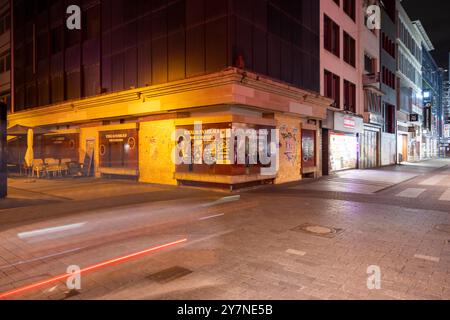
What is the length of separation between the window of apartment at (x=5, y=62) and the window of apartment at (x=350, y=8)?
1184 inches

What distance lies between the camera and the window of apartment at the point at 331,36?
838 inches

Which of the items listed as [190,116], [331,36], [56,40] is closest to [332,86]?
[331,36]

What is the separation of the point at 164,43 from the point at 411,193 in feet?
43.2

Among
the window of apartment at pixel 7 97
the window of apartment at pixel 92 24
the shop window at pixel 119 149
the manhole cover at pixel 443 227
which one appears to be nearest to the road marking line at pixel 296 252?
the manhole cover at pixel 443 227

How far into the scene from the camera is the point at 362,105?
2652 cm

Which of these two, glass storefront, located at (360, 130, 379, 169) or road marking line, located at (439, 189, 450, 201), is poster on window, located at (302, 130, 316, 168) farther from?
glass storefront, located at (360, 130, 379, 169)

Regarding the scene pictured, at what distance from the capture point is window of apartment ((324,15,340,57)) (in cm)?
2130

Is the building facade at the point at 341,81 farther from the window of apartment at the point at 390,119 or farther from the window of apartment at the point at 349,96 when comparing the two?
the window of apartment at the point at 390,119

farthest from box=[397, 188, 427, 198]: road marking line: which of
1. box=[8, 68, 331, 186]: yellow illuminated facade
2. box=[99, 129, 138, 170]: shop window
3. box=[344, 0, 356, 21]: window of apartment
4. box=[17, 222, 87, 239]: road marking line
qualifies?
box=[344, 0, 356, 21]: window of apartment
